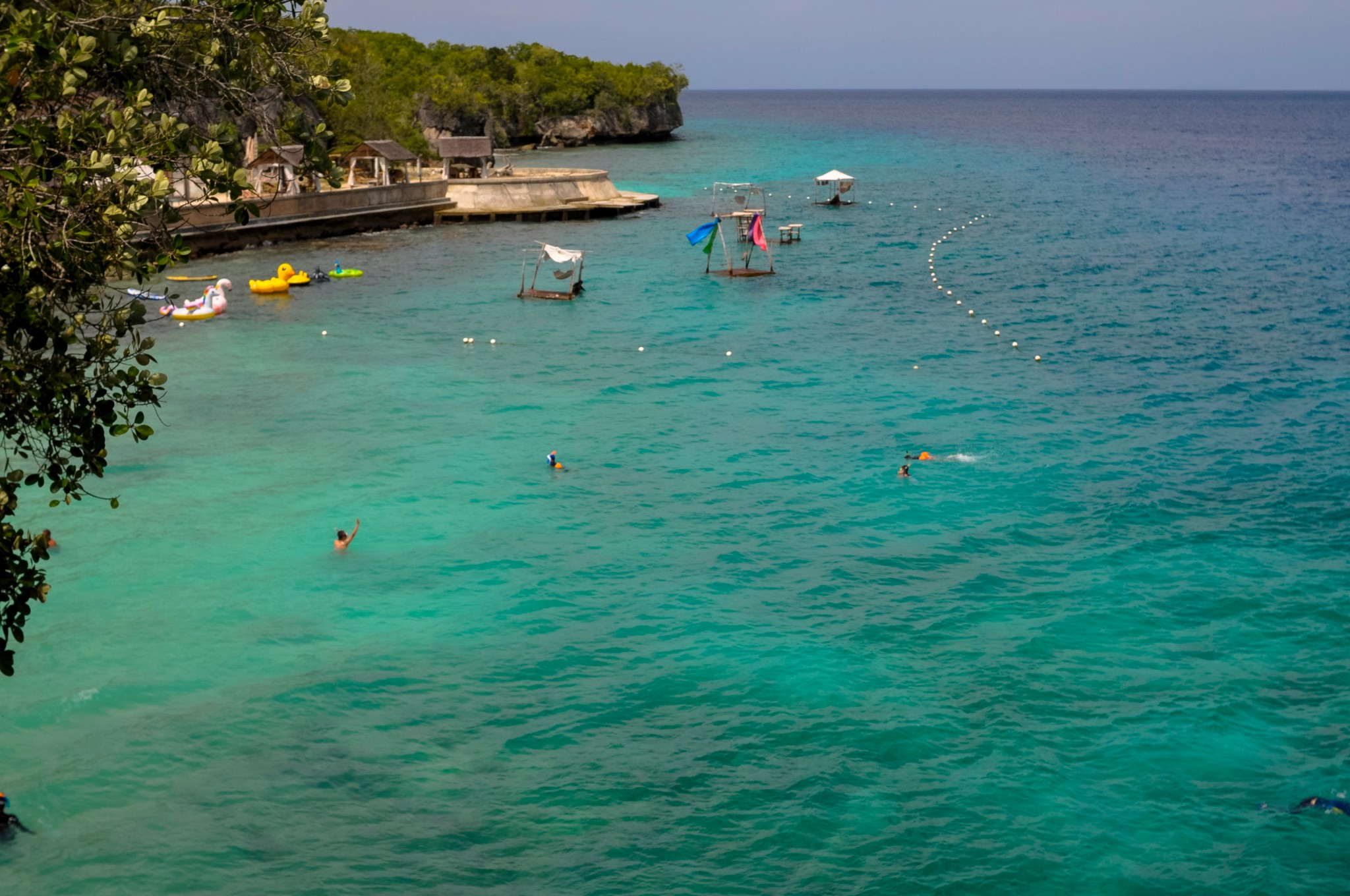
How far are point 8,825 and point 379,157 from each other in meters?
61.4

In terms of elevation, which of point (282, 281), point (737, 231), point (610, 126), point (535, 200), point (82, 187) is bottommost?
point (282, 281)

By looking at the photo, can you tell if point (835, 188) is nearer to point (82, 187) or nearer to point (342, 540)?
point (342, 540)

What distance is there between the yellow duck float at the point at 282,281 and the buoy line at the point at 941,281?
95.5ft

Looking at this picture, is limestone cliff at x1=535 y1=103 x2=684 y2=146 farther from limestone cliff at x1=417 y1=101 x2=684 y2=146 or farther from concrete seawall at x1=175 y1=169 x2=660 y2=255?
concrete seawall at x1=175 y1=169 x2=660 y2=255

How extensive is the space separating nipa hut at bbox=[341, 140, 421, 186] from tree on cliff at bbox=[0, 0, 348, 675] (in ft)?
197

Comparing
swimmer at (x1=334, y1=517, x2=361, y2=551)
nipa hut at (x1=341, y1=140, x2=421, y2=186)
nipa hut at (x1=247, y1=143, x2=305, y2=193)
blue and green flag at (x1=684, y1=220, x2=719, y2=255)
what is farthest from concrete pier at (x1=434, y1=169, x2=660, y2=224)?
swimmer at (x1=334, y1=517, x2=361, y2=551)

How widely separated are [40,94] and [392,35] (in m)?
165

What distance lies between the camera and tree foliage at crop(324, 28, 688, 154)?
125156 millimetres

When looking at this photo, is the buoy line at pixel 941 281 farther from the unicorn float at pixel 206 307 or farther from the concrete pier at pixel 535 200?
the unicorn float at pixel 206 307

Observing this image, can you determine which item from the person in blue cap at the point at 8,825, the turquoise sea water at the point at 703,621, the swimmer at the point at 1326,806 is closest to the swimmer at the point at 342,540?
the turquoise sea water at the point at 703,621

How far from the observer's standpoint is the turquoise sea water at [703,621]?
1514 cm

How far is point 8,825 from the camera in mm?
14852

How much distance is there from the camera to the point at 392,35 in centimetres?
16025

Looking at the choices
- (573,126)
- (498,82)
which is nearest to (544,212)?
(498,82)
